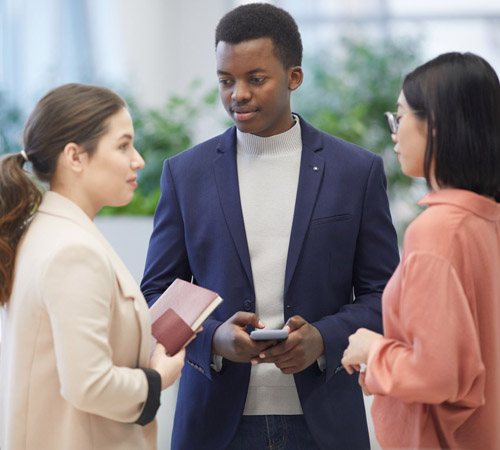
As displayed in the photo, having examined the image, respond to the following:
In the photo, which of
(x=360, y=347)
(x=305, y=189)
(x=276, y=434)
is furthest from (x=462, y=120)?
(x=276, y=434)

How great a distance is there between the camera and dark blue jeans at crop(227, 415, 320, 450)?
6.72 ft

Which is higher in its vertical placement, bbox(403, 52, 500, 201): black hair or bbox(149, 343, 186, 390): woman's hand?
bbox(403, 52, 500, 201): black hair

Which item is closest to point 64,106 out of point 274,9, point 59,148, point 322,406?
point 59,148

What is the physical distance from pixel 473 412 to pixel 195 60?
678 centimetres

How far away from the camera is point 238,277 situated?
207 centimetres

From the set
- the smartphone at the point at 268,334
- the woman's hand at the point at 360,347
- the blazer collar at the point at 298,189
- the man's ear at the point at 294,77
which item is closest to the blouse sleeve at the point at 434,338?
the woman's hand at the point at 360,347

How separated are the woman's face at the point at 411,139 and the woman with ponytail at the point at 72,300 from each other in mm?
619

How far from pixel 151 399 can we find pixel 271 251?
0.65 metres

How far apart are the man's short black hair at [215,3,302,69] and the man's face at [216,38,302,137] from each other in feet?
0.08

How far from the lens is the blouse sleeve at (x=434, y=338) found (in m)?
1.43

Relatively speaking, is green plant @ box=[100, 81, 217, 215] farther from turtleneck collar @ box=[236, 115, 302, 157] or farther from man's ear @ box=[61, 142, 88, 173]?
man's ear @ box=[61, 142, 88, 173]

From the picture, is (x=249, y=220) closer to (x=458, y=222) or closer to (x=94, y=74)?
(x=458, y=222)

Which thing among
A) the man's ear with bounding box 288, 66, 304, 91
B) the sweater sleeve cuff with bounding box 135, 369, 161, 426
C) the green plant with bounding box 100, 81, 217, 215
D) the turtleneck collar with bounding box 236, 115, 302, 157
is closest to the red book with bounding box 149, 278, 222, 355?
the sweater sleeve cuff with bounding box 135, 369, 161, 426

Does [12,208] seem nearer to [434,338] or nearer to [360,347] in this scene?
[360,347]
